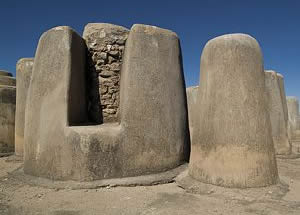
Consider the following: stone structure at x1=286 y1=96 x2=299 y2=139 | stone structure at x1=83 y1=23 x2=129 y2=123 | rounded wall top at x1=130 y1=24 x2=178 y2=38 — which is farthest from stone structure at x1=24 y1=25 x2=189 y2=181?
stone structure at x1=286 y1=96 x2=299 y2=139

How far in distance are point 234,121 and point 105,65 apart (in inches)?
113

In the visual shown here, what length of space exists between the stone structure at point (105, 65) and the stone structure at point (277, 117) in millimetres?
4710

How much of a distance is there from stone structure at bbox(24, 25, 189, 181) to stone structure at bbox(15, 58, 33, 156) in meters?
2.17

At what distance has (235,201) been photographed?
3447 mm

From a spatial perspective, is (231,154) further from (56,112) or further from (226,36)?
(56,112)

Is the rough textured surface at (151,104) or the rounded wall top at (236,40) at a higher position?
the rounded wall top at (236,40)

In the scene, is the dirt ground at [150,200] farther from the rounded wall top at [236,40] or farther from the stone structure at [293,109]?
the stone structure at [293,109]

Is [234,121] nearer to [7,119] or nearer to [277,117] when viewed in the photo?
[277,117]

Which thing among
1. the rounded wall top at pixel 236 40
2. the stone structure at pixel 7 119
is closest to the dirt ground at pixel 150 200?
the rounded wall top at pixel 236 40

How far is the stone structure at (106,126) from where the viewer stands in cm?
421

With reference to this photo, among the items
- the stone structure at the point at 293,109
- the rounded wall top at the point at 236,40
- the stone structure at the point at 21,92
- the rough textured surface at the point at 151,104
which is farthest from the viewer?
the stone structure at the point at 293,109

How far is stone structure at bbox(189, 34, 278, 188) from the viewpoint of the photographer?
3801mm

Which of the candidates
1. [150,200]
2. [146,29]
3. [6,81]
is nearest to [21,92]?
[6,81]

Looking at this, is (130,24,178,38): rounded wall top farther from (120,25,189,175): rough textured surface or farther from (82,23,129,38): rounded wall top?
(82,23,129,38): rounded wall top
